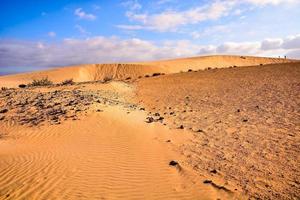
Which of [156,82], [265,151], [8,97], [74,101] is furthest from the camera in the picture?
[156,82]

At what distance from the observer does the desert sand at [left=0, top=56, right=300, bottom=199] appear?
6.14 metres

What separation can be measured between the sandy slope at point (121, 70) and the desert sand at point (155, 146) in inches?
941

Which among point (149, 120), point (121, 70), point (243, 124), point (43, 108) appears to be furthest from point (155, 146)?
point (121, 70)

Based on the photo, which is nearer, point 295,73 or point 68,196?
Result: point 68,196

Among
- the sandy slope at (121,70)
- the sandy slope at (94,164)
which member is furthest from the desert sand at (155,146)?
the sandy slope at (121,70)

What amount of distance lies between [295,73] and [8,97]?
20.3m

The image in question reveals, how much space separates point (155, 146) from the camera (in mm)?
9062

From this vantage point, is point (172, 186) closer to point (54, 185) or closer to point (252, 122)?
point (54, 185)

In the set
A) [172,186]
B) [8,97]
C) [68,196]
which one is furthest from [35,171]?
[8,97]

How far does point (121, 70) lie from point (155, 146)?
37748 millimetres

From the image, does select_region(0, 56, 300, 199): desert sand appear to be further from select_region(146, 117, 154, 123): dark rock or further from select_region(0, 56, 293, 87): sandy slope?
select_region(0, 56, 293, 87): sandy slope

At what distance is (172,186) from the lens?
20.4 ft

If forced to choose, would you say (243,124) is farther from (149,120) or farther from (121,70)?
(121,70)

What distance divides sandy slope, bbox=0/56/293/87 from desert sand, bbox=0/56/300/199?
23.9m
